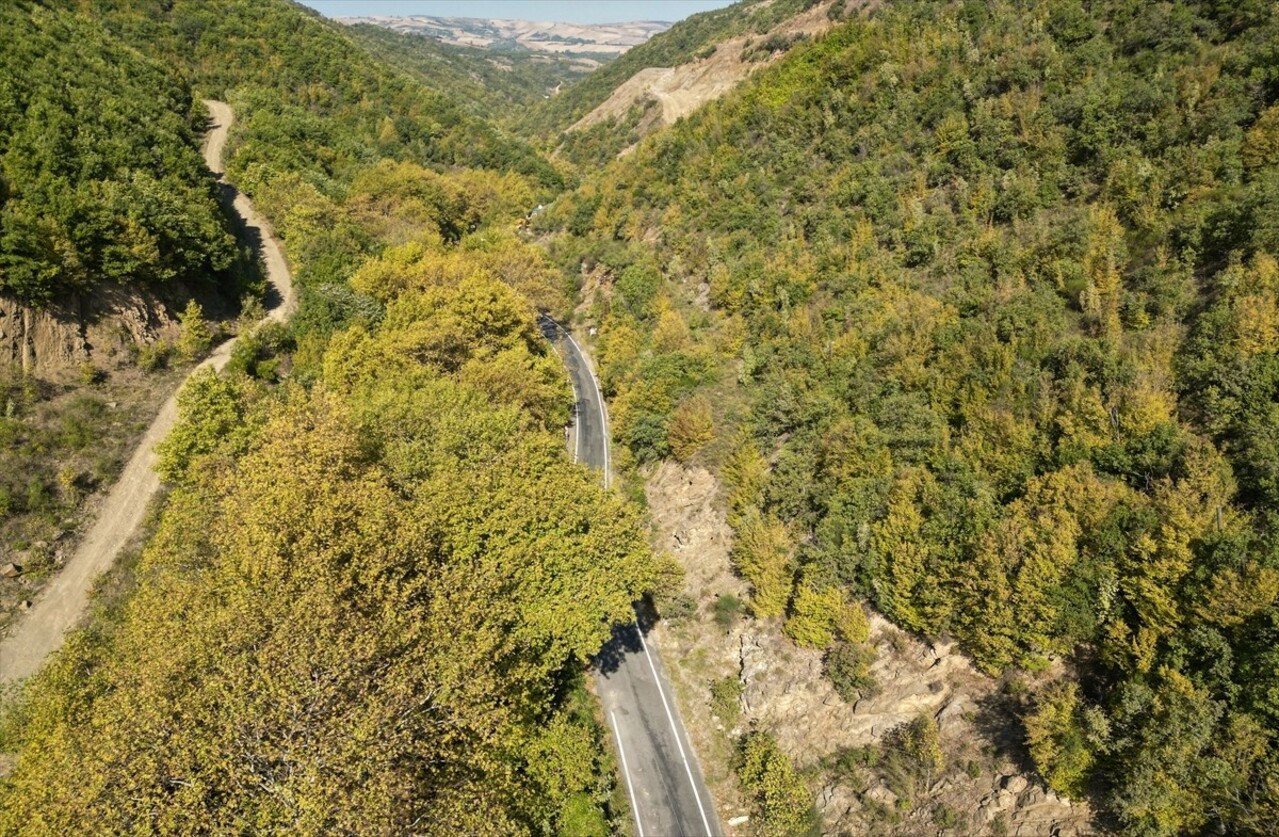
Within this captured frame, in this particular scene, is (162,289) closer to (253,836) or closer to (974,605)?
(253,836)

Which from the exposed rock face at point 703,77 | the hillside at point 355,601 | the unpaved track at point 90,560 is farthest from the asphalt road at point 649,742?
the exposed rock face at point 703,77

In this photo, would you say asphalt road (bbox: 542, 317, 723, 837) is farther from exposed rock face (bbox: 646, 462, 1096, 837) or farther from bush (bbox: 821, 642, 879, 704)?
bush (bbox: 821, 642, 879, 704)

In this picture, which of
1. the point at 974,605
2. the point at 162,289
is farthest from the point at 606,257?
the point at 974,605

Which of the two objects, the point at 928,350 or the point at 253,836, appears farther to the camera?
the point at 928,350

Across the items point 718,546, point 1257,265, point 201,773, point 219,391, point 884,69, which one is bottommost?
point 718,546

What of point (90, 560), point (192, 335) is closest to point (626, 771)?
point (90, 560)
